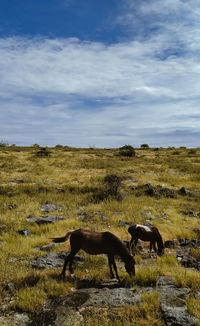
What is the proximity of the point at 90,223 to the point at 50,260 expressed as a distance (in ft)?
14.4

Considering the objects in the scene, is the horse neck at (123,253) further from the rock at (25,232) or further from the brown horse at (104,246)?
the rock at (25,232)

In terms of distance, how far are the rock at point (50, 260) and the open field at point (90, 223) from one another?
0.23 meters

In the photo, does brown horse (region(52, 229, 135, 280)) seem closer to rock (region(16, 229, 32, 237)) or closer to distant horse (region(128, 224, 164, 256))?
distant horse (region(128, 224, 164, 256))

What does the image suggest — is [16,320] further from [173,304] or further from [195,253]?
[195,253]

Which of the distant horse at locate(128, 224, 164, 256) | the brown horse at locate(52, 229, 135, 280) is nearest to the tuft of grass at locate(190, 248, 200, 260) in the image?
the distant horse at locate(128, 224, 164, 256)

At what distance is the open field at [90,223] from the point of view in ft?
16.5

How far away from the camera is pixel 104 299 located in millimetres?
5016

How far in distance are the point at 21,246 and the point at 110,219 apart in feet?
16.9

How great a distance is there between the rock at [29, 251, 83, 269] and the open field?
23 centimetres

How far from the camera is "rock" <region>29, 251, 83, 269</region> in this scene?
6.71 m

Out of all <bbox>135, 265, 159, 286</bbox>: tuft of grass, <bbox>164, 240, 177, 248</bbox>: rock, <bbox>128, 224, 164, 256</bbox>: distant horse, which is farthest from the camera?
<bbox>164, 240, 177, 248</bbox>: rock

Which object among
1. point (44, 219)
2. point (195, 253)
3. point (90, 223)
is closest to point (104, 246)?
point (195, 253)

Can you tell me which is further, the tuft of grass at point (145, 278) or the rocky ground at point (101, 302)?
the tuft of grass at point (145, 278)

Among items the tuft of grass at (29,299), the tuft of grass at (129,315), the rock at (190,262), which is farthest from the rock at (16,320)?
the rock at (190,262)
